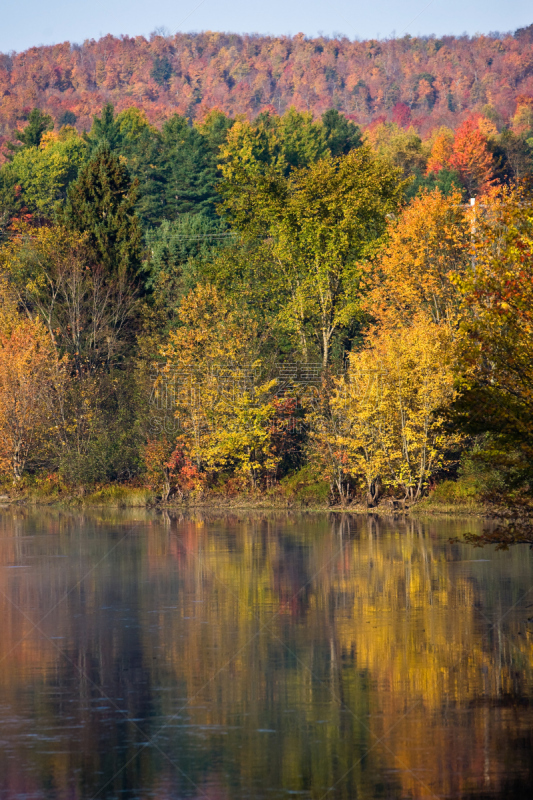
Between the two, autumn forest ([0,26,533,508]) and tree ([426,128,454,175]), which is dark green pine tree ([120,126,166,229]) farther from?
tree ([426,128,454,175])

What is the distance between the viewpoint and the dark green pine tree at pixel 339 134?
354 ft

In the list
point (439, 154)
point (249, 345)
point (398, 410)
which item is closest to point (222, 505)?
point (249, 345)

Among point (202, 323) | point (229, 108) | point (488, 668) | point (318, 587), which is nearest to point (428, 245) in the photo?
point (202, 323)

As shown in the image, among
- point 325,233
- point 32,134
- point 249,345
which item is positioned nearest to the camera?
point 249,345

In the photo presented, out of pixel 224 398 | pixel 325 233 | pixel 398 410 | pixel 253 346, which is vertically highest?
pixel 325 233

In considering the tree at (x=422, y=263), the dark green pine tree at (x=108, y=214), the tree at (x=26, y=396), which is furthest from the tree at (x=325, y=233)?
the tree at (x=26, y=396)

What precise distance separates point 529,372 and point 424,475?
2709 cm

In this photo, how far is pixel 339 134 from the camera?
4267 inches

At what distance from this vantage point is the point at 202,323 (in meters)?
53.5

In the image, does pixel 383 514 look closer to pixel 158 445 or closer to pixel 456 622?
pixel 158 445

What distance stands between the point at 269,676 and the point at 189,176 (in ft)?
273

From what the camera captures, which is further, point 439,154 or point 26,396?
point 439,154

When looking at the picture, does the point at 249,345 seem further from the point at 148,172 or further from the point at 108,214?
the point at 148,172

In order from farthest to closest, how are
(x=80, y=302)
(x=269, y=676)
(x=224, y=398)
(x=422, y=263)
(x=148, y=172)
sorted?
(x=148, y=172) → (x=80, y=302) → (x=422, y=263) → (x=224, y=398) → (x=269, y=676)
